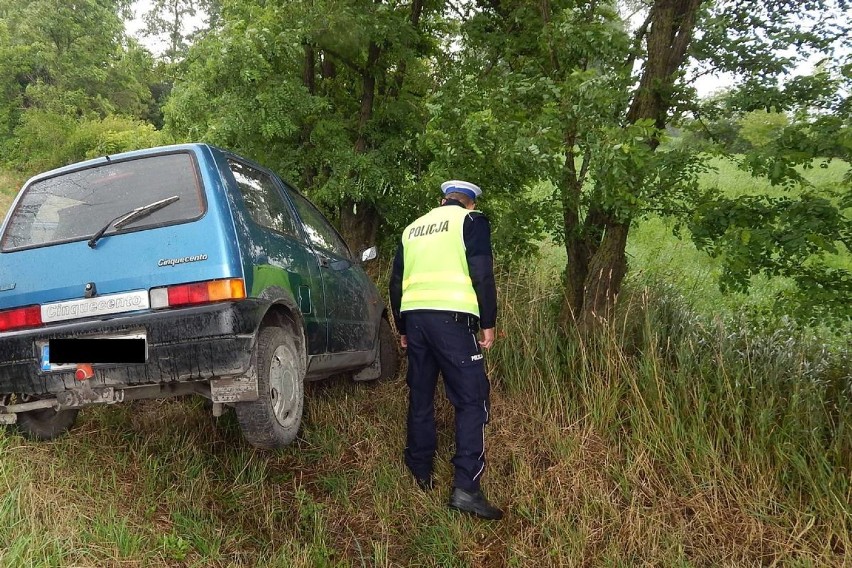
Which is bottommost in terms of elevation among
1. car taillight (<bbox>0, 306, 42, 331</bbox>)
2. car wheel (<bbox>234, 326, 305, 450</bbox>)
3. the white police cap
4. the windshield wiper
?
car wheel (<bbox>234, 326, 305, 450</bbox>)

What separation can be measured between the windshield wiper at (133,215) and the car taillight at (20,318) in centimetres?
45

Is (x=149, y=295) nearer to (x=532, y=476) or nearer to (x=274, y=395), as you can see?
(x=274, y=395)

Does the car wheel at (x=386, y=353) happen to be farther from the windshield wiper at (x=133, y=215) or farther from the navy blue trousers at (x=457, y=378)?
the windshield wiper at (x=133, y=215)

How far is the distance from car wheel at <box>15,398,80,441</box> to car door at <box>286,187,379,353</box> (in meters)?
1.60

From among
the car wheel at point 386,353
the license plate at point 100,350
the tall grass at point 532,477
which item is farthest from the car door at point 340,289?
the license plate at point 100,350

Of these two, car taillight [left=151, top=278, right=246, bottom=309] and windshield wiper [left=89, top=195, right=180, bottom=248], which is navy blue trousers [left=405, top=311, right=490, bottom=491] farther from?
windshield wiper [left=89, top=195, right=180, bottom=248]

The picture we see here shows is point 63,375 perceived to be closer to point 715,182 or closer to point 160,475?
point 160,475

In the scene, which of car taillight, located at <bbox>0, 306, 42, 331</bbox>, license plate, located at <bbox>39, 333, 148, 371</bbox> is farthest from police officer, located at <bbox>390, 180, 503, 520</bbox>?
car taillight, located at <bbox>0, 306, 42, 331</bbox>

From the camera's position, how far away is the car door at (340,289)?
391cm

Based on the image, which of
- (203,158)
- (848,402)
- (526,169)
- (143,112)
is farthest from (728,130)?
(143,112)

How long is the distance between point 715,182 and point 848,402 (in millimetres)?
1728

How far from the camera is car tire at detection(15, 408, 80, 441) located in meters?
3.27

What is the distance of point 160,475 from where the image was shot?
11.1 feet

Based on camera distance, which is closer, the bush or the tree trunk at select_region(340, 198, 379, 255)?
the tree trunk at select_region(340, 198, 379, 255)
